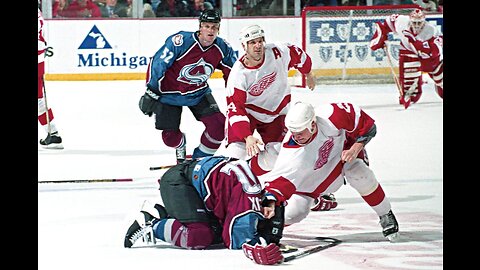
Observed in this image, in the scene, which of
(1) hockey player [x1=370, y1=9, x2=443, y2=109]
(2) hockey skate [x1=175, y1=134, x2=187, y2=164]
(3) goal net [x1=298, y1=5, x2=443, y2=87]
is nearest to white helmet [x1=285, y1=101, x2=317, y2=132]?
(2) hockey skate [x1=175, y1=134, x2=187, y2=164]

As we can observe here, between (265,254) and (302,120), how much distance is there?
0.55 m

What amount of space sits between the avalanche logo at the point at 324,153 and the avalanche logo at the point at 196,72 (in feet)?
5.78

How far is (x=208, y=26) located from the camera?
219 inches

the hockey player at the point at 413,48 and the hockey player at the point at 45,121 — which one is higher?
the hockey player at the point at 413,48

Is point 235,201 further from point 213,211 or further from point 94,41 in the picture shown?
point 94,41

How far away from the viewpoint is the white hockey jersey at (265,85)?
4965 mm

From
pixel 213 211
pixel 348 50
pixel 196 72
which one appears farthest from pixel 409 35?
pixel 213 211

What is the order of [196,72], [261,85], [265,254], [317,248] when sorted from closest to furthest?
[265,254] → [317,248] → [261,85] → [196,72]

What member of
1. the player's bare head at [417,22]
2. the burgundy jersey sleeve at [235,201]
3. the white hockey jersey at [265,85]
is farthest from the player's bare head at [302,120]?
the player's bare head at [417,22]

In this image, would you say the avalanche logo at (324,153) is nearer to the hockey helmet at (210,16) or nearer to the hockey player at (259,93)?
the hockey player at (259,93)
